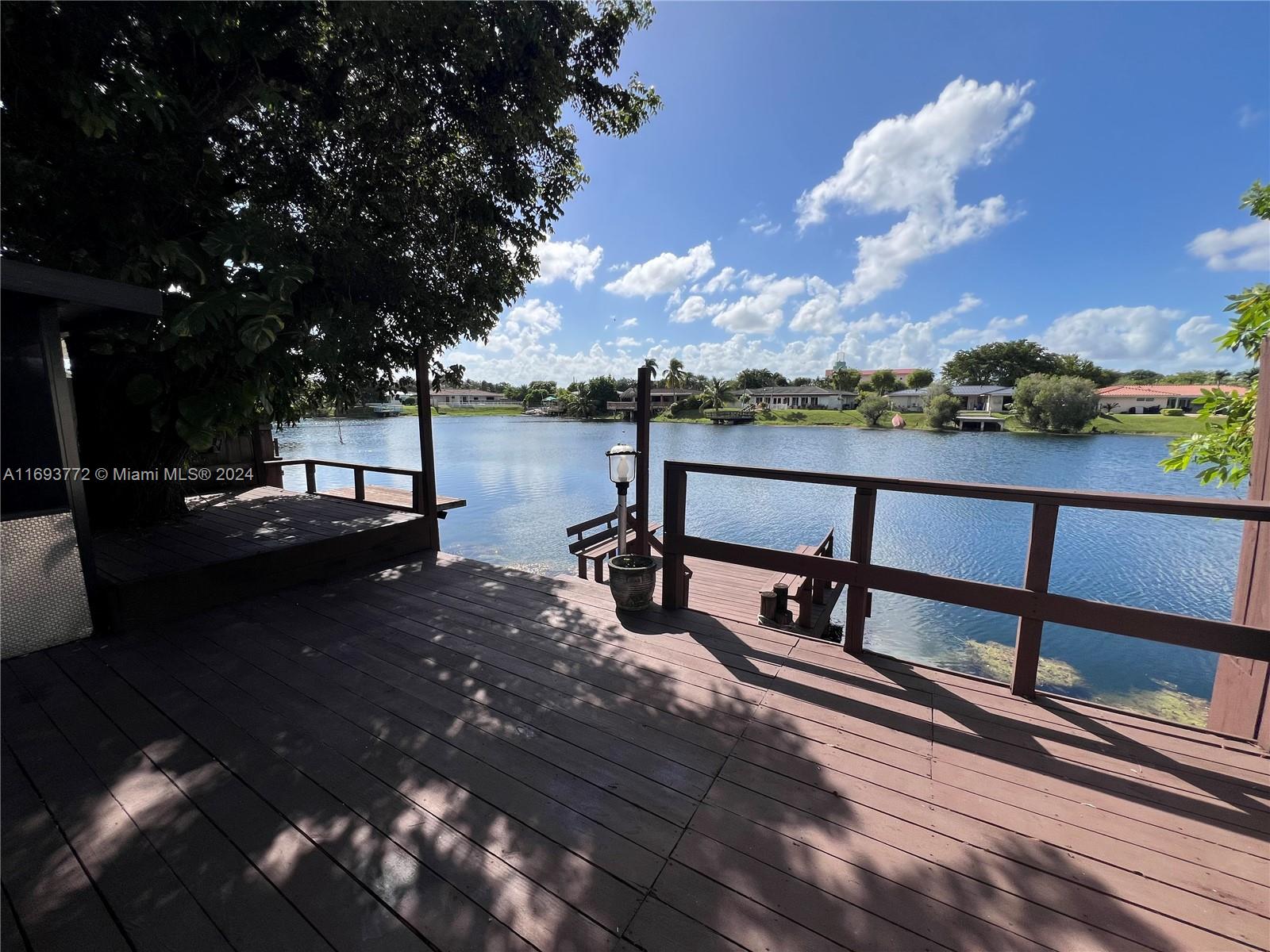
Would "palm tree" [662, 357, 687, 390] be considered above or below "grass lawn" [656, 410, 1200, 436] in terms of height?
above

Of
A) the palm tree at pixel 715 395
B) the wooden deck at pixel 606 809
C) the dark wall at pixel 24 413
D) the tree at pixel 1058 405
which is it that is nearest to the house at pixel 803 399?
the palm tree at pixel 715 395

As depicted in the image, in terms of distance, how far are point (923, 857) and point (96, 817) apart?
8.82ft

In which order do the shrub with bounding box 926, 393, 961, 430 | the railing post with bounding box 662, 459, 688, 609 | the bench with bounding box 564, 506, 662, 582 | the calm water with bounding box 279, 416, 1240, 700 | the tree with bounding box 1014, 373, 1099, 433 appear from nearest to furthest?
the railing post with bounding box 662, 459, 688, 609
the bench with bounding box 564, 506, 662, 582
the calm water with bounding box 279, 416, 1240, 700
the tree with bounding box 1014, 373, 1099, 433
the shrub with bounding box 926, 393, 961, 430

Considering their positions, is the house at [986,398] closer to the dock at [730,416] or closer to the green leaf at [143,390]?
the dock at [730,416]

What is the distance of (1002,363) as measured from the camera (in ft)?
190

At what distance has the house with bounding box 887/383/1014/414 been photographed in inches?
1719

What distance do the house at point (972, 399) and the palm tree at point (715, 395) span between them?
746 inches

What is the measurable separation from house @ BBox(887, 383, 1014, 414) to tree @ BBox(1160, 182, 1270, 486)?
140 ft

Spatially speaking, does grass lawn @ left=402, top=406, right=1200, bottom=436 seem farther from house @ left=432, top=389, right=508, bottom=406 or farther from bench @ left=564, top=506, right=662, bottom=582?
bench @ left=564, top=506, right=662, bottom=582

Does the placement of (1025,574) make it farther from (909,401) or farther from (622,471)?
(909,401)

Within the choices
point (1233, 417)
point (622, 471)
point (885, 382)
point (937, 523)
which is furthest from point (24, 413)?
point (885, 382)

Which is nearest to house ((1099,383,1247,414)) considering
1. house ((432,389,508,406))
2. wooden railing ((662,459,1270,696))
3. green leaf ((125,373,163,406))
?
wooden railing ((662,459,1270,696))

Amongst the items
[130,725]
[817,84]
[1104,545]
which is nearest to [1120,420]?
[1104,545]

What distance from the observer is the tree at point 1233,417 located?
2.99 meters
